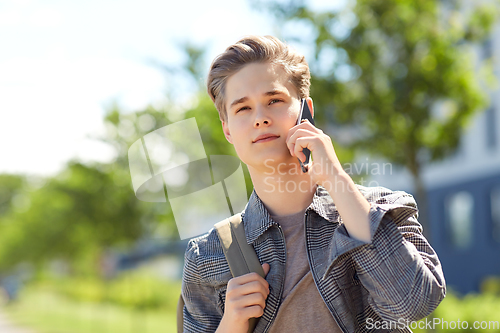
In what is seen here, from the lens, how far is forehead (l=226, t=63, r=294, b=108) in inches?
74.6

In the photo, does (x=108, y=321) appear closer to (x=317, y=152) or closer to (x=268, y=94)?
(x=268, y=94)

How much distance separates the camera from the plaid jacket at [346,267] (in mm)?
1537

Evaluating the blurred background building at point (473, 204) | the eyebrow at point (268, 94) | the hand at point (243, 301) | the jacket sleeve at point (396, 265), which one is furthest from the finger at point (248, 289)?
the blurred background building at point (473, 204)

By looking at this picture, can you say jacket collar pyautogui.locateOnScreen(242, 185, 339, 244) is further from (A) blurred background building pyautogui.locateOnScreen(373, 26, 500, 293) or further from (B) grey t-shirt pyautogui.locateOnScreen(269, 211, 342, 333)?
(A) blurred background building pyautogui.locateOnScreen(373, 26, 500, 293)

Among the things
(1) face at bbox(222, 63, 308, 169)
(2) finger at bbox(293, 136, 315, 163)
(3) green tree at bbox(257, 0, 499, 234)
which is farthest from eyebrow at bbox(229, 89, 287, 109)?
(3) green tree at bbox(257, 0, 499, 234)

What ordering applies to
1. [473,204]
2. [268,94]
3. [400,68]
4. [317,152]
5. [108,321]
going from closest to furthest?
1. [317,152]
2. [268,94]
3. [400,68]
4. [108,321]
5. [473,204]

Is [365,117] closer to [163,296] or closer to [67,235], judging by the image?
[163,296]

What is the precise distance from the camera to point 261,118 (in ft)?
6.00

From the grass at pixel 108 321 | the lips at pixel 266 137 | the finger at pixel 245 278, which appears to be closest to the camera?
the finger at pixel 245 278

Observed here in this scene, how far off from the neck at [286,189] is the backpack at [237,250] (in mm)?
160

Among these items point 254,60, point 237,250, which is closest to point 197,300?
point 237,250

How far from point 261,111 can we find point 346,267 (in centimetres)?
65

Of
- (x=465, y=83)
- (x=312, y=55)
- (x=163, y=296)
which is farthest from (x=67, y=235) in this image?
(x=465, y=83)

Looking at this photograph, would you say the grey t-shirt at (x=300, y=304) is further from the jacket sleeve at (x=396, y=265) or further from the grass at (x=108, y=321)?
the grass at (x=108, y=321)
